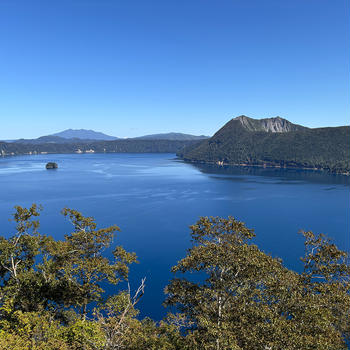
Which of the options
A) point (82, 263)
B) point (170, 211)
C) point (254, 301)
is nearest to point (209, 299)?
point (254, 301)

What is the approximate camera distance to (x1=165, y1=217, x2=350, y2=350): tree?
1252 cm

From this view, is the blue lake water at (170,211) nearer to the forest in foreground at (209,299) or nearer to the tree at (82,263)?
the tree at (82,263)

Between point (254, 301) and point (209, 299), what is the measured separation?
300 cm

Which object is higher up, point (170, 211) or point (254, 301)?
point (254, 301)

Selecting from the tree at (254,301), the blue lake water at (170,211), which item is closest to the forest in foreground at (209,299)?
the tree at (254,301)

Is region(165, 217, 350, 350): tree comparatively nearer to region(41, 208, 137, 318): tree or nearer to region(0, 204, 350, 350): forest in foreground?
region(0, 204, 350, 350): forest in foreground

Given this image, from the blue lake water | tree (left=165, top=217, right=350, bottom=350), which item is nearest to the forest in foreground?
tree (left=165, top=217, right=350, bottom=350)

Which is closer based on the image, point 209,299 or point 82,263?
point 209,299

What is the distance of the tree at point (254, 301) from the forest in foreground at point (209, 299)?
0.05 meters

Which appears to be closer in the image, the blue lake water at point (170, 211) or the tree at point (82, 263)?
the tree at point (82, 263)

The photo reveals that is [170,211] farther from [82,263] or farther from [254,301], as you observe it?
[254,301]

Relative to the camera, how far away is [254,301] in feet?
57.6

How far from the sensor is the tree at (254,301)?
41.1ft

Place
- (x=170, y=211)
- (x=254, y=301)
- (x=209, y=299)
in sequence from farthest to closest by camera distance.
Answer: (x=170, y=211), (x=209, y=299), (x=254, y=301)
